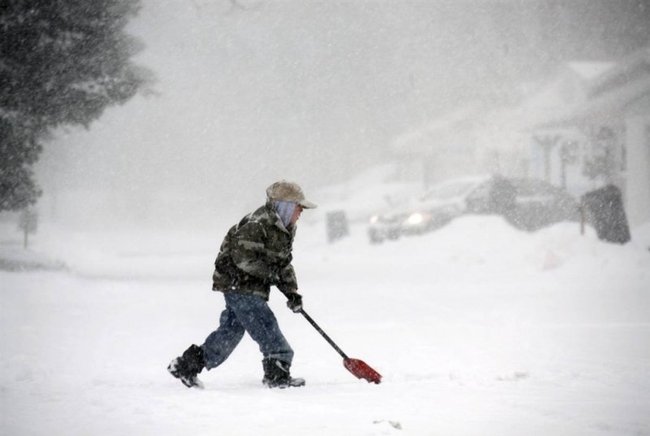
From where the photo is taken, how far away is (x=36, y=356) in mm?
7297

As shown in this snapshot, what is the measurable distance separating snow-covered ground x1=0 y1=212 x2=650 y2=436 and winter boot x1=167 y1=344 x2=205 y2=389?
12cm

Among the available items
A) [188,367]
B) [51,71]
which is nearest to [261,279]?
[188,367]

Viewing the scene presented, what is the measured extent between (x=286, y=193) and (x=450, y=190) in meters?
15.3

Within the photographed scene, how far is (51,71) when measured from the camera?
47.9 ft

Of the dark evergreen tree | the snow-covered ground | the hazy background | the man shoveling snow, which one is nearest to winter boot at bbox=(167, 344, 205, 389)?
the man shoveling snow

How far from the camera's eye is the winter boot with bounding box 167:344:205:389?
5.66 meters

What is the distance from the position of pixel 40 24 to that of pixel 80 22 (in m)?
0.85

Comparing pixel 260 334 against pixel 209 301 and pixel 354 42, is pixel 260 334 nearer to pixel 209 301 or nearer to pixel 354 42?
pixel 209 301

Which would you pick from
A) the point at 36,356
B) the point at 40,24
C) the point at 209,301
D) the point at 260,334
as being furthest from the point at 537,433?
the point at 40,24

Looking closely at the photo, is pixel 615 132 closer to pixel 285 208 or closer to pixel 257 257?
pixel 285 208

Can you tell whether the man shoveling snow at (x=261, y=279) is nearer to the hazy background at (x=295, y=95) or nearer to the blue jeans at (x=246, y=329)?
the blue jeans at (x=246, y=329)

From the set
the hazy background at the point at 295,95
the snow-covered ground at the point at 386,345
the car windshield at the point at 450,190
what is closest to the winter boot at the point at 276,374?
the snow-covered ground at the point at 386,345

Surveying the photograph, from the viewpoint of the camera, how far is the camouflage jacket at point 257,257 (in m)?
5.50

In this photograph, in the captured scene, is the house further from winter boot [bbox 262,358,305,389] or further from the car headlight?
winter boot [bbox 262,358,305,389]
